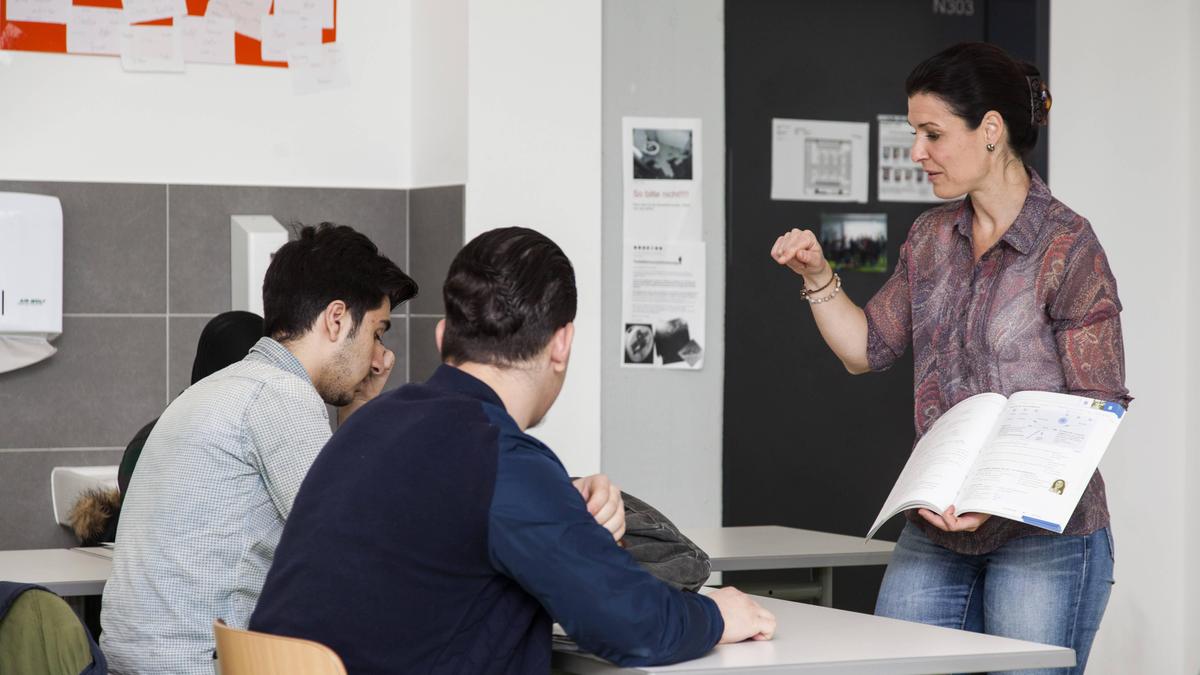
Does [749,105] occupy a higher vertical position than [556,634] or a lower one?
higher

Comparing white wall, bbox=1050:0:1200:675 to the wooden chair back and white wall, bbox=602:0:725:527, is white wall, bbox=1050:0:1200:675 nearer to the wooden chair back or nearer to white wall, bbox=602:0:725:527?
white wall, bbox=602:0:725:527

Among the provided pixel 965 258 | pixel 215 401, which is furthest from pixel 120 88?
pixel 965 258

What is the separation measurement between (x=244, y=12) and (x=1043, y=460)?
9.74ft

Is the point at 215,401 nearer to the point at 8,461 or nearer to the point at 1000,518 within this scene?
the point at 1000,518

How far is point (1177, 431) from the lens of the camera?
4469 mm

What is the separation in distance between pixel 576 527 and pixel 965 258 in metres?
1.20

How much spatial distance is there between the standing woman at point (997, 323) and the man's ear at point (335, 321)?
0.82 m

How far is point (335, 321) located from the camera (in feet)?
8.73

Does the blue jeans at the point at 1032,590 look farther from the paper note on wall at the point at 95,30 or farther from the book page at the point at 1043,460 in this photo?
the paper note on wall at the point at 95,30

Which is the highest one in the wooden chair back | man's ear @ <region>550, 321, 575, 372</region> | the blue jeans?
man's ear @ <region>550, 321, 575, 372</region>

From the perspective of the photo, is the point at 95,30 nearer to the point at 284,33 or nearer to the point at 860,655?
the point at 284,33

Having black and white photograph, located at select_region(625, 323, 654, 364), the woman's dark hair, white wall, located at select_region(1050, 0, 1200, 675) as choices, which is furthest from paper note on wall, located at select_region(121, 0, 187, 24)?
white wall, located at select_region(1050, 0, 1200, 675)

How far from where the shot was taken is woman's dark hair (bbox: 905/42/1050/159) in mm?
2602

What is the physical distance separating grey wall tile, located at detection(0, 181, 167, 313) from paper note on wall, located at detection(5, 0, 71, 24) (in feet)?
1.56
